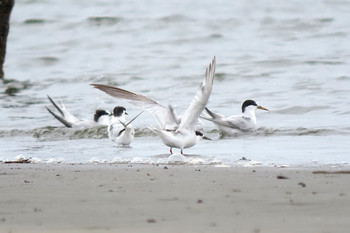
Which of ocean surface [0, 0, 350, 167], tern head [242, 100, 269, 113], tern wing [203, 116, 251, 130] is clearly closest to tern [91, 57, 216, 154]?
ocean surface [0, 0, 350, 167]

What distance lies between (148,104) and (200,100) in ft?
3.89

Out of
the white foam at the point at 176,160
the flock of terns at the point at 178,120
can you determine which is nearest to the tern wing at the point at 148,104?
the flock of terns at the point at 178,120

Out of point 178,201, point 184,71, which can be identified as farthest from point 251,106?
point 178,201

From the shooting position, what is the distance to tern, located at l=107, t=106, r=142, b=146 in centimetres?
934

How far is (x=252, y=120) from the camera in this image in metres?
10.7

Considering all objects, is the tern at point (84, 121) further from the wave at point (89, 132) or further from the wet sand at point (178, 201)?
the wet sand at point (178, 201)

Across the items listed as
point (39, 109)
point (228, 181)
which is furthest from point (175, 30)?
point (228, 181)

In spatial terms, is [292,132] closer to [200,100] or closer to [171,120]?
[171,120]

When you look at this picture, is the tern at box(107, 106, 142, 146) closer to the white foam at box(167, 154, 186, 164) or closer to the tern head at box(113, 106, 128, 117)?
the tern head at box(113, 106, 128, 117)

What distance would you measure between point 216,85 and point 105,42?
758 cm

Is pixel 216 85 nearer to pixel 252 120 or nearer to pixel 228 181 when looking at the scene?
pixel 252 120

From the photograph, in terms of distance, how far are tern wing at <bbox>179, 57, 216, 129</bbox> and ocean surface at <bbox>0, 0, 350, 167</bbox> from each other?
414mm

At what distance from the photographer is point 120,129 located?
10031 mm

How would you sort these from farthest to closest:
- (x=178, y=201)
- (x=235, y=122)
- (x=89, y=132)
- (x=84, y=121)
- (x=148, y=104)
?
(x=84, y=121) < (x=89, y=132) < (x=235, y=122) < (x=148, y=104) < (x=178, y=201)
